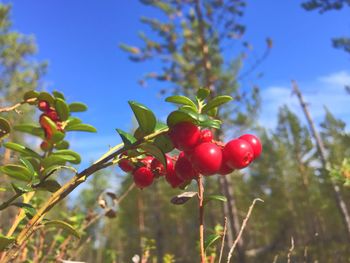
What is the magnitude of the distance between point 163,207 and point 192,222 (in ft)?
20.7

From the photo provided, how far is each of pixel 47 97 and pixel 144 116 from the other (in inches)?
24.0

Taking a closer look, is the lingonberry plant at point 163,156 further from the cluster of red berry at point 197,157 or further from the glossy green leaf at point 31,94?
the glossy green leaf at point 31,94

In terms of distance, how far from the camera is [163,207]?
31.1m

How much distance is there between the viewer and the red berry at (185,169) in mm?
1211

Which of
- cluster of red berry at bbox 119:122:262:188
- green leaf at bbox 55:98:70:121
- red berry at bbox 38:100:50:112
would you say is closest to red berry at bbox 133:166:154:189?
cluster of red berry at bbox 119:122:262:188

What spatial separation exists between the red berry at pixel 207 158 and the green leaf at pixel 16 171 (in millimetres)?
586

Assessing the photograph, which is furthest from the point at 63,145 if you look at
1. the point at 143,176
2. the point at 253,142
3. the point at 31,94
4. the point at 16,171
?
the point at 253,142

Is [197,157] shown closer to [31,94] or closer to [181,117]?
[181,117]

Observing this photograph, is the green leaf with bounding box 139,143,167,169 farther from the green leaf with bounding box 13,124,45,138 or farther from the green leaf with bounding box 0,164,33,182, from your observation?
the green leaf with bounding box 13,124,45,138

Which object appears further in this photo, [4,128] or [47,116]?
[47,116]

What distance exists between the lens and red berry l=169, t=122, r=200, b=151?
1.09 meters

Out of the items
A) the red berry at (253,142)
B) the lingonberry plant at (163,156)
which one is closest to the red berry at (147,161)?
the lingonberry plant at (163,156)

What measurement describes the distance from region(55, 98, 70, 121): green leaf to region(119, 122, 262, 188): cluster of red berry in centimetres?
38

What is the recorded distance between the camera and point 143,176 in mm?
1291
